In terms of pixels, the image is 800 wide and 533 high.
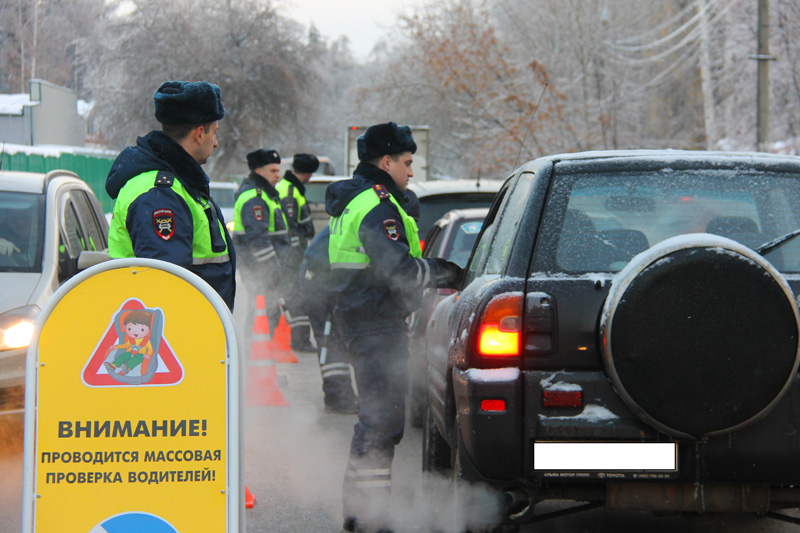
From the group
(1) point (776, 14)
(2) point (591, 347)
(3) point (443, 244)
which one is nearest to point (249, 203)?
(3) point (443, 244)

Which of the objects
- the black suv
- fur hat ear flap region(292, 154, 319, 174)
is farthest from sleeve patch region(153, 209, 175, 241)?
fur hat ear flap region(292, 154, 319, 174)

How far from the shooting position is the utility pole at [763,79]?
22.5 meters

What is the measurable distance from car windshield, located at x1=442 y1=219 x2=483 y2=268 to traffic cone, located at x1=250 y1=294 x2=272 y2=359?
183cm

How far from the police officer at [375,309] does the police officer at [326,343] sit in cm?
175

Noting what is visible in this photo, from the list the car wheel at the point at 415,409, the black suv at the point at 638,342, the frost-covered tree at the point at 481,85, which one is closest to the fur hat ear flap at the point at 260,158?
the car wheel at the point at 415,409

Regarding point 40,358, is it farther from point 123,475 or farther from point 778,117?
point 778,117

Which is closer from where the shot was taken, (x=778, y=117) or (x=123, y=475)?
(x=123, y=475)

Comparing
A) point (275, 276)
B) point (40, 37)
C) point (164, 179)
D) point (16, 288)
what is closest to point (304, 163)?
point (275, 276)

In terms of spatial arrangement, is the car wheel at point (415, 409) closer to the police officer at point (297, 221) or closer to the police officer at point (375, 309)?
the police officer at point (375, 309)

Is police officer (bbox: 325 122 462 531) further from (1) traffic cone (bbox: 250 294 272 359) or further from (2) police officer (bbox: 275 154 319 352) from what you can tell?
(2) police officer (bbox: 275 154 319 352)

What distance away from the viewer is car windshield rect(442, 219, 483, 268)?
23.1ft

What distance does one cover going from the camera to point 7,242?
20.8 ft

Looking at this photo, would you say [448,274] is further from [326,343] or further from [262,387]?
[262,387]

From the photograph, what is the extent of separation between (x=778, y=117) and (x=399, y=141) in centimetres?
3250
